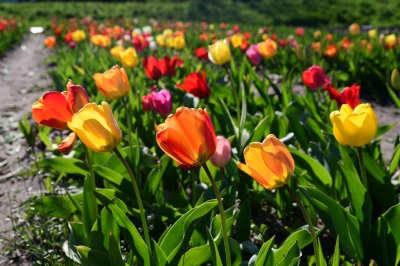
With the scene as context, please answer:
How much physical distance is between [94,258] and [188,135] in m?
0.55

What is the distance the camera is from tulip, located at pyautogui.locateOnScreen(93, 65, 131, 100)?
6.80 ft

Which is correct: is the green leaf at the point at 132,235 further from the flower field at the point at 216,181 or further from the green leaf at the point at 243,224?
the green leaf at the point at 243,224

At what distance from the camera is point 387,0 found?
25.6m

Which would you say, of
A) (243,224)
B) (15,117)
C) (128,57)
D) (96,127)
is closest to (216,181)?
(243,224)

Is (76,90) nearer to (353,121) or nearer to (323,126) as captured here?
(353,121)

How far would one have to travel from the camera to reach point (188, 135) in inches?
43.8

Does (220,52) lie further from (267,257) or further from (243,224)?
(267,257)

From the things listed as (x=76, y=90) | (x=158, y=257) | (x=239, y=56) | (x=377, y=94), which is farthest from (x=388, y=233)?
(x=239, y=56)

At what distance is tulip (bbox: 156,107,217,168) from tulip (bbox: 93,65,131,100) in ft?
3.37

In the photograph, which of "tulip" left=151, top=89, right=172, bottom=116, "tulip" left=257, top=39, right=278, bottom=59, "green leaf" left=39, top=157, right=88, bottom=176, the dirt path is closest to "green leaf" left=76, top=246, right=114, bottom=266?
the dirt path

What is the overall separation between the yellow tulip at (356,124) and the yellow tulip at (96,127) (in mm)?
687

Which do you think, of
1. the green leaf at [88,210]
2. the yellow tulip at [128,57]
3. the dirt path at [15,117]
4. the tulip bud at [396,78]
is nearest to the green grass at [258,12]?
the dirt path at [15,117]

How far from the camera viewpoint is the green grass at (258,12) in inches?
852

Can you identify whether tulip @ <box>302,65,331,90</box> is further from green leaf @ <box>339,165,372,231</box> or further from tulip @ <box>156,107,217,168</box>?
tulip @ <box>156,107,217,168</box>
